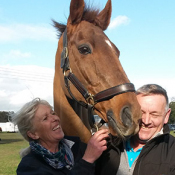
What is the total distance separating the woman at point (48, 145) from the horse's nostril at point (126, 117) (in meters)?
0.22

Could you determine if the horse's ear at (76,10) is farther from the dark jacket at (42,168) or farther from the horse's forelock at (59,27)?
the dark jacket at (42,168)

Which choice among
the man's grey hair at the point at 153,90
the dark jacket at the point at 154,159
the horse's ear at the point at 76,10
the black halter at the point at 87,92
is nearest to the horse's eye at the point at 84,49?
the black halter at the point at 87,92

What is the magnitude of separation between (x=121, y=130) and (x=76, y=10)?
177 cm

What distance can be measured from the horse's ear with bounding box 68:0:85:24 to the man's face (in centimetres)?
163

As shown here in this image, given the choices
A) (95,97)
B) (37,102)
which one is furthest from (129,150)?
(37,102)

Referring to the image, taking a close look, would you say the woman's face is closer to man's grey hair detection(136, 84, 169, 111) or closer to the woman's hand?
the woman's hand

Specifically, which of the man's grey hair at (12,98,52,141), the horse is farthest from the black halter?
the man's grey hair at (12,98,52,141)

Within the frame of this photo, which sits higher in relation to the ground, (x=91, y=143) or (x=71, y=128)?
(x=91, y=143)

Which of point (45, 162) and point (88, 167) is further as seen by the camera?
point (45, 162)

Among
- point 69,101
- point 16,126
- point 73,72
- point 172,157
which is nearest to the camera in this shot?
point 172,157

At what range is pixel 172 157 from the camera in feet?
6.90

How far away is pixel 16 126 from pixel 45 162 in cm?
73

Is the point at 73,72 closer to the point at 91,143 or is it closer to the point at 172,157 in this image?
the point at 91,143

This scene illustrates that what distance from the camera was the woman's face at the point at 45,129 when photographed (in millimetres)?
2838
